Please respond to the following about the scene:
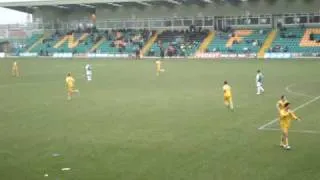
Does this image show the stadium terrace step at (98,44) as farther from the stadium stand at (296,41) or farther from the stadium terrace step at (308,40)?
the stadium terrace step at (308,40)

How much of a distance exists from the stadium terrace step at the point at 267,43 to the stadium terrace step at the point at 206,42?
25.3 ft

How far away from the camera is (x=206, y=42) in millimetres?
71375

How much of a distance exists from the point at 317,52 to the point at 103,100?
130 ft

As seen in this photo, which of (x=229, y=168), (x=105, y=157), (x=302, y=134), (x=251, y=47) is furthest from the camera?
(x=251, y=47)

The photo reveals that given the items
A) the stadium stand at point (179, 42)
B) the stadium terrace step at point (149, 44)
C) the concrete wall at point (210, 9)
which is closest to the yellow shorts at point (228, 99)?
the stadium stand at point (179, 42)

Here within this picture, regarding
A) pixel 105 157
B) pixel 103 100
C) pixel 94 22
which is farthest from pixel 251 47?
pixel 105 157

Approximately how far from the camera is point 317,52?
200ft

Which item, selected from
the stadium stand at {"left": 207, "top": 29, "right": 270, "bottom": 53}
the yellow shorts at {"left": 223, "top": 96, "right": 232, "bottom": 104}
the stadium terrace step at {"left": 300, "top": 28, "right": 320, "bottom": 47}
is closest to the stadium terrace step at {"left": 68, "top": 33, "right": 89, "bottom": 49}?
the stadium stand at {"left": 207, "top": 29, "right": 270, "bottom": 53}

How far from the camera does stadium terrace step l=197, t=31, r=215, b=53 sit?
2724 inches

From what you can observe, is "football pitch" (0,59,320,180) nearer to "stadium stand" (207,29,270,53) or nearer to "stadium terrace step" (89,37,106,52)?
"stadium stand" (207,29,270,53)

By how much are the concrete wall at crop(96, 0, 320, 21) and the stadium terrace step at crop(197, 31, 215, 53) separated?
4.16m

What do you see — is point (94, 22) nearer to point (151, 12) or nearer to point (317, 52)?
point (151, 12)

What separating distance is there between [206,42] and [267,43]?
8800 mm

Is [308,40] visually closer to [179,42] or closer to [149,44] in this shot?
[179,42]
